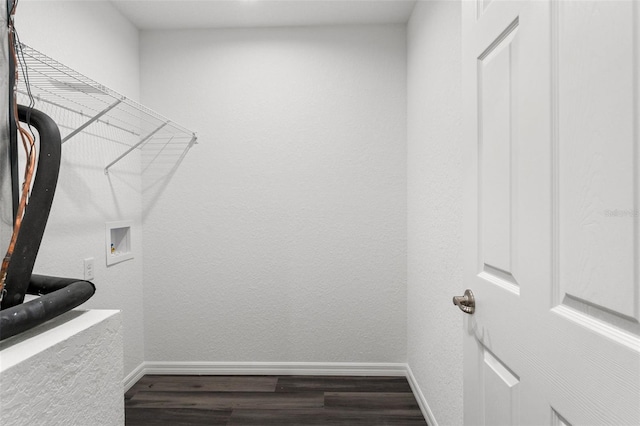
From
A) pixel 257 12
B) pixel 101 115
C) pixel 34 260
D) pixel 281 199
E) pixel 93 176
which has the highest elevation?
pixel 257 12

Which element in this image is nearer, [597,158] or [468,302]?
[597,158]

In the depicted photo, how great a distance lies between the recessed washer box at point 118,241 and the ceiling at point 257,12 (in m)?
1.30

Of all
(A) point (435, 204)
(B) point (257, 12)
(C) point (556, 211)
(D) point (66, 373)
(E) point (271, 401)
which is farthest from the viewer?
(B) point (257, 12)

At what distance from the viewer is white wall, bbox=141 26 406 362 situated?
2242mm

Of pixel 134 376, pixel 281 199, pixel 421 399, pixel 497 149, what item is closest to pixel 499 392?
pixel 497 149

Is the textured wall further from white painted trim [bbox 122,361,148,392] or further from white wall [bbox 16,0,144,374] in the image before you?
white painted trim [bbox 122,361,148,392]

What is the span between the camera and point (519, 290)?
745 mm

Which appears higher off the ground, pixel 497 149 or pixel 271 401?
pixel 497 149

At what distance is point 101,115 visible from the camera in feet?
4.99

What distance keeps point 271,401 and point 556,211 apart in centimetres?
189

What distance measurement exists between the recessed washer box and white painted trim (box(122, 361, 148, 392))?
745 millimetres

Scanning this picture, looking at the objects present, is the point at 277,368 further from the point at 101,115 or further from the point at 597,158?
the point at 597,158

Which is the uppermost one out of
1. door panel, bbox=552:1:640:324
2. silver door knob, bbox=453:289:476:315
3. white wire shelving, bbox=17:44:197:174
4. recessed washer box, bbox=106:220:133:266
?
white wire shelving, bbox=17:44:197:174

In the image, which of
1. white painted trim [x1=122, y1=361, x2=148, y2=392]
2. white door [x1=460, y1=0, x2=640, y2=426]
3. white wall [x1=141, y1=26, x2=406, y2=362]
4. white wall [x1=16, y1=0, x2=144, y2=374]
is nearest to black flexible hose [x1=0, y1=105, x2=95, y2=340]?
white door [x1=460, y1=0, x2=640, y2=426]
